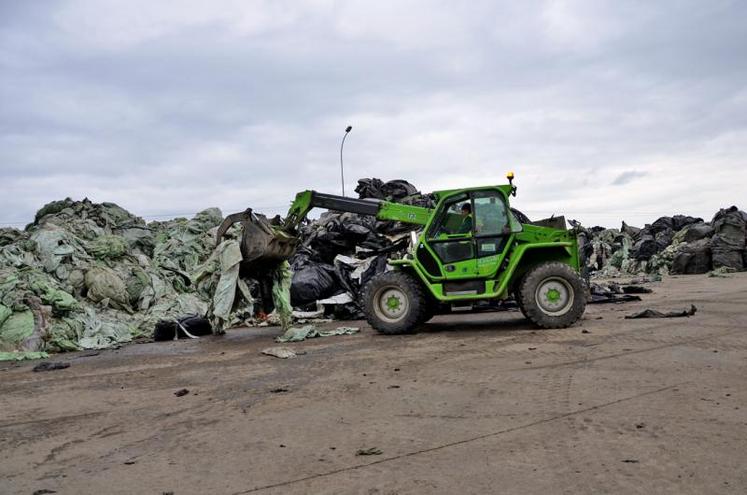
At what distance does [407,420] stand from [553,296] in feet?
16.9

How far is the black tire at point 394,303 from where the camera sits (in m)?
9.66

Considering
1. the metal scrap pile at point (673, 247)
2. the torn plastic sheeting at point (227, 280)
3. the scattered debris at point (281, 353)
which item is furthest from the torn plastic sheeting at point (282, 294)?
the metal scrap pile at point (673, 247)

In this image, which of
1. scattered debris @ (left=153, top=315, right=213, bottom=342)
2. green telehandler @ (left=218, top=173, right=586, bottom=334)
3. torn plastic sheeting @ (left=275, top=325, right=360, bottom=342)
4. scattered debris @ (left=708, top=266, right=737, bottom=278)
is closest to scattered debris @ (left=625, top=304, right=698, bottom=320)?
green telehandler @ (left=218, top=173, right=586, bottom=334)

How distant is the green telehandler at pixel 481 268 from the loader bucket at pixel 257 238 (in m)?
2.01

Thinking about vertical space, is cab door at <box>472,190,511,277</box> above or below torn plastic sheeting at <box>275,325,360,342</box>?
above

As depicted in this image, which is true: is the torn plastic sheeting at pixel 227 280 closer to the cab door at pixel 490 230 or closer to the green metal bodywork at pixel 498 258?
the green metal bodywork at pixel 498 258

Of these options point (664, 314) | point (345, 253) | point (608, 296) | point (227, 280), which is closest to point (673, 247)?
point (608, 296)

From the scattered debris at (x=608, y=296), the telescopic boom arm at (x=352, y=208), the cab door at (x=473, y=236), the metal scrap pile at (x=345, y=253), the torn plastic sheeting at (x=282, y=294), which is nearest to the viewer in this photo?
the cab door at (x=473, y=236)

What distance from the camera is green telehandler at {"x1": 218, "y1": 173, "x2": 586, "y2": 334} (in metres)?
9.06

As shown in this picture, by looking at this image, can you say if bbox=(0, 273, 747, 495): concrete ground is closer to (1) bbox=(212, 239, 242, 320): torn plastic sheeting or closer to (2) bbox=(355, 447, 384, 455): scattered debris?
A: (2) bbox=(355, 447, 384, 455): scattered debris

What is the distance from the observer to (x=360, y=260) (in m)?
14.0

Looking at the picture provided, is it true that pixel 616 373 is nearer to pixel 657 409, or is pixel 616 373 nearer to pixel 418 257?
pixel 657 409

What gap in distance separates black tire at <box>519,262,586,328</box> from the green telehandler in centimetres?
1

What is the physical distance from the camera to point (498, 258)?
9.37m
